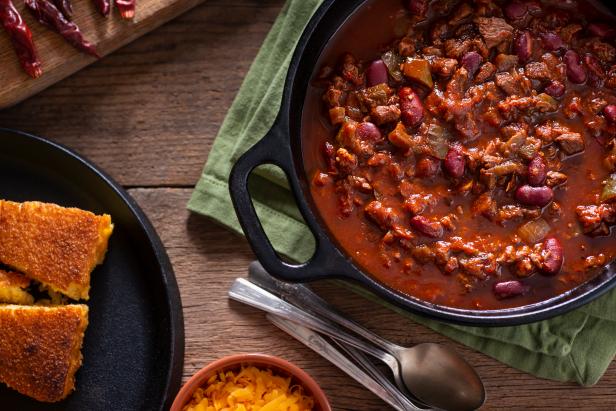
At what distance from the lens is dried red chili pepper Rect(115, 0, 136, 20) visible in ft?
12.4

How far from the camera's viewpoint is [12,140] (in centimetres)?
386

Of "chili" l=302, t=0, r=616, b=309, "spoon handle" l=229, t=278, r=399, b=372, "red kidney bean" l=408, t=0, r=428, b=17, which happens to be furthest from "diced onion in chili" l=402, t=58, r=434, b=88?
"spoon handle" l=229, t=278, r=399, b=372

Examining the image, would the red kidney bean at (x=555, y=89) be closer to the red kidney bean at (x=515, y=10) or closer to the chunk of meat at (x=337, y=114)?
the red kidney bean at (x=515, y=10)

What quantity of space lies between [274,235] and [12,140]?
1.34m

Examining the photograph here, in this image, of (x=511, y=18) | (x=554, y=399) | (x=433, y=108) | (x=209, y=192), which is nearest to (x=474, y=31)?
(x=511, y=18)

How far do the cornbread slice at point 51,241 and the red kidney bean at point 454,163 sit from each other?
160cm

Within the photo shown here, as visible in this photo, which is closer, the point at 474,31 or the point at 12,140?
the point at 474,31

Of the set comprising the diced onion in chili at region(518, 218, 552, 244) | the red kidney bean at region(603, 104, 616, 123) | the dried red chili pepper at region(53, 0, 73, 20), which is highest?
the dried red chili pepper at region(53, 0, 73, 20)

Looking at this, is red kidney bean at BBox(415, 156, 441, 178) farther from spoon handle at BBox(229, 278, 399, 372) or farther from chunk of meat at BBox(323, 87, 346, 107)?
spoon handle at BBox(229, 278, 399, 372)

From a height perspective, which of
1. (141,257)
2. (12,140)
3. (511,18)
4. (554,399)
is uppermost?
(511,18)

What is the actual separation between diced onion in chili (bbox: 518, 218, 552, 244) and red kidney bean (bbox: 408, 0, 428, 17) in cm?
104

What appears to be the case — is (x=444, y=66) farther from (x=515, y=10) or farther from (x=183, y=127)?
(x=183, y=127)

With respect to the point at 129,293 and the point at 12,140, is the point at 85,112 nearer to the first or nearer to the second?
the point at 12,140

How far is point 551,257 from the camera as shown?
336 cm
